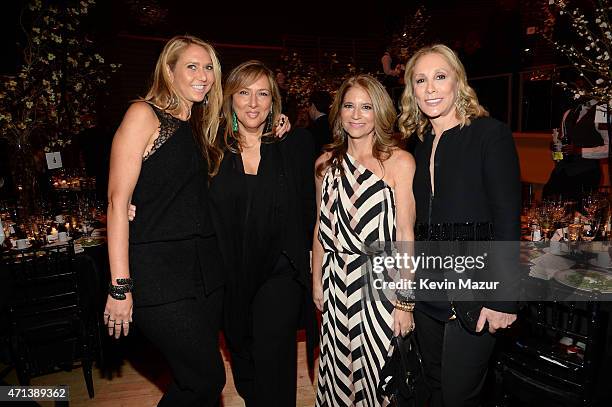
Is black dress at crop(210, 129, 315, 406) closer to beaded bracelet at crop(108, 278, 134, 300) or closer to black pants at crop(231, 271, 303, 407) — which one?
black pants at crop(231, 271, 303, 407)

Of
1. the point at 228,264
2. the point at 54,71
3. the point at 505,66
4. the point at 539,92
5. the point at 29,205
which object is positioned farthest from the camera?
the point at 505,66

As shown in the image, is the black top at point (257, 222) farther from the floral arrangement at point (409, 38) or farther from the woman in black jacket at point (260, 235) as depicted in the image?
the floral arrangement at point (409, 38)

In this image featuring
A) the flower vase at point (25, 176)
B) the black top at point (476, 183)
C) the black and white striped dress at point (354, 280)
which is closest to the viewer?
the black top at point (476, 183)

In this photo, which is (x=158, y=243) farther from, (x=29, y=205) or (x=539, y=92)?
(x=539, y=92)

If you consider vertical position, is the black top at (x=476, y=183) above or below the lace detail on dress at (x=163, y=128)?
below

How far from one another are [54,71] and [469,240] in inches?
166

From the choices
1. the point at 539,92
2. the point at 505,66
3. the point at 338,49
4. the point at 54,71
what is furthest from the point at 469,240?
the point at 338,49

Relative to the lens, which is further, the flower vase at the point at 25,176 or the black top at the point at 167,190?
the flower vase at the point at 25,176

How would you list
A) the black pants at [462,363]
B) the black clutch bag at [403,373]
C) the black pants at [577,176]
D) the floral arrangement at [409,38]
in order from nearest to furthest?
the black pants at [462,363], the black clutch bag at [403,373], the black pants at [577,176], the floral arrangement at [409,38]

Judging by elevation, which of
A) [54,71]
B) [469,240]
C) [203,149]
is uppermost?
[54,71]

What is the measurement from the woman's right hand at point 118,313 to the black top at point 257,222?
19.7 inches

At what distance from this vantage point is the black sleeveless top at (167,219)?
2.00 meters

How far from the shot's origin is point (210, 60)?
219 cm

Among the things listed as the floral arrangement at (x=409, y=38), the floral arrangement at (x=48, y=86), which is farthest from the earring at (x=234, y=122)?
the floral arrangement at (x=409, y=38)
